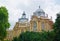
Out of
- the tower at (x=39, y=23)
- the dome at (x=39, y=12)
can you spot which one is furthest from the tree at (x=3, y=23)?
the dome at (x=39, y=12)

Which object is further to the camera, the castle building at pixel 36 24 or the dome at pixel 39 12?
the dome at pixel 39 12

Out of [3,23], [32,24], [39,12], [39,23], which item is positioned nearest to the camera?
[3,23]

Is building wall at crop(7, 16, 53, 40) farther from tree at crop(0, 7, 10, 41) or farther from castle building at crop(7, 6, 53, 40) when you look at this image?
tree at crop(0, 7, 10, 41)

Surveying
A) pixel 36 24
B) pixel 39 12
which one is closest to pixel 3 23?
pixel 36 24

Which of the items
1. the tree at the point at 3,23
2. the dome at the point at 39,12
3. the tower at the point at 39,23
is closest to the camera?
the tree at the point at 3,23

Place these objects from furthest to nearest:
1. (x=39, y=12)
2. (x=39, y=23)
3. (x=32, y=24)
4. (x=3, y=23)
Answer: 1. (x=39, y=12)
2. (x=32, y=24)
3. (x=39, y=23)
4. (x=3, y=23)

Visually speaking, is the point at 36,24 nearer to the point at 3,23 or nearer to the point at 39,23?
the point at 39,23

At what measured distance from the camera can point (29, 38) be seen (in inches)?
3059

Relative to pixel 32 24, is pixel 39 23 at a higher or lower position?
higher

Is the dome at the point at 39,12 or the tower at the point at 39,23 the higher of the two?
the dome at the point at 39,12

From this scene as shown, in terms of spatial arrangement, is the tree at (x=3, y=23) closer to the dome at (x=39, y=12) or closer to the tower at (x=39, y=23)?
the tower at (x=39, y=23)

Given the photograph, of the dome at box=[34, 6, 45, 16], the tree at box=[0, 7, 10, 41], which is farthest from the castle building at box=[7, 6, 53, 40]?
the tree at box=[0, 7, 10, 41]

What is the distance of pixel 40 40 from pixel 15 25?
25.0 metres

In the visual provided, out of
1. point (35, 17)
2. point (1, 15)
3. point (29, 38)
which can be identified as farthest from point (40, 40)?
point (35, 17)
